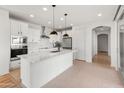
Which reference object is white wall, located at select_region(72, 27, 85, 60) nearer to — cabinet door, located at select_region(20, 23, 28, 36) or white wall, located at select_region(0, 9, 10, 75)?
cabinet door, located at select_region(20, 23, 28, 36)

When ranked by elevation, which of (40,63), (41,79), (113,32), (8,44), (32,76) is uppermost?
(113,32)

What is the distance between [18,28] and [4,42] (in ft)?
3.58

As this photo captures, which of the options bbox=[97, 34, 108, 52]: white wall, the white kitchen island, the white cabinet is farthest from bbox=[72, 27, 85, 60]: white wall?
bbox=[97, 34, 108, 52]: white wall

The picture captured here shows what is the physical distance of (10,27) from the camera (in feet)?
12.8

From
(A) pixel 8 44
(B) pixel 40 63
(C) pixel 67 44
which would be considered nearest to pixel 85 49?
(C) pixel 67 44

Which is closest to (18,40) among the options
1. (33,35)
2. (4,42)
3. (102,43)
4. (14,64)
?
(4,42)

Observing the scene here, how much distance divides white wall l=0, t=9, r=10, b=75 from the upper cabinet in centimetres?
36

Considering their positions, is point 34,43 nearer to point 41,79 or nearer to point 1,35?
point 1,35

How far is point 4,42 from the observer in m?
3.53

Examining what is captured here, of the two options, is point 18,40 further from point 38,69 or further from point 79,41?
point 79,41

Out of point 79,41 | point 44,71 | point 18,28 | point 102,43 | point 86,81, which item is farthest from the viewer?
point 102,43

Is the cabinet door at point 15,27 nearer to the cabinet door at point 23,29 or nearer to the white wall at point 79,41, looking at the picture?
the cabinet door at point 23,29

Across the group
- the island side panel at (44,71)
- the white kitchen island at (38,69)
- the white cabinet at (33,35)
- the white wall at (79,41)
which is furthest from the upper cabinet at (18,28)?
the white wall at (79,41)

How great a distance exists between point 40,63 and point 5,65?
78.0 inches
